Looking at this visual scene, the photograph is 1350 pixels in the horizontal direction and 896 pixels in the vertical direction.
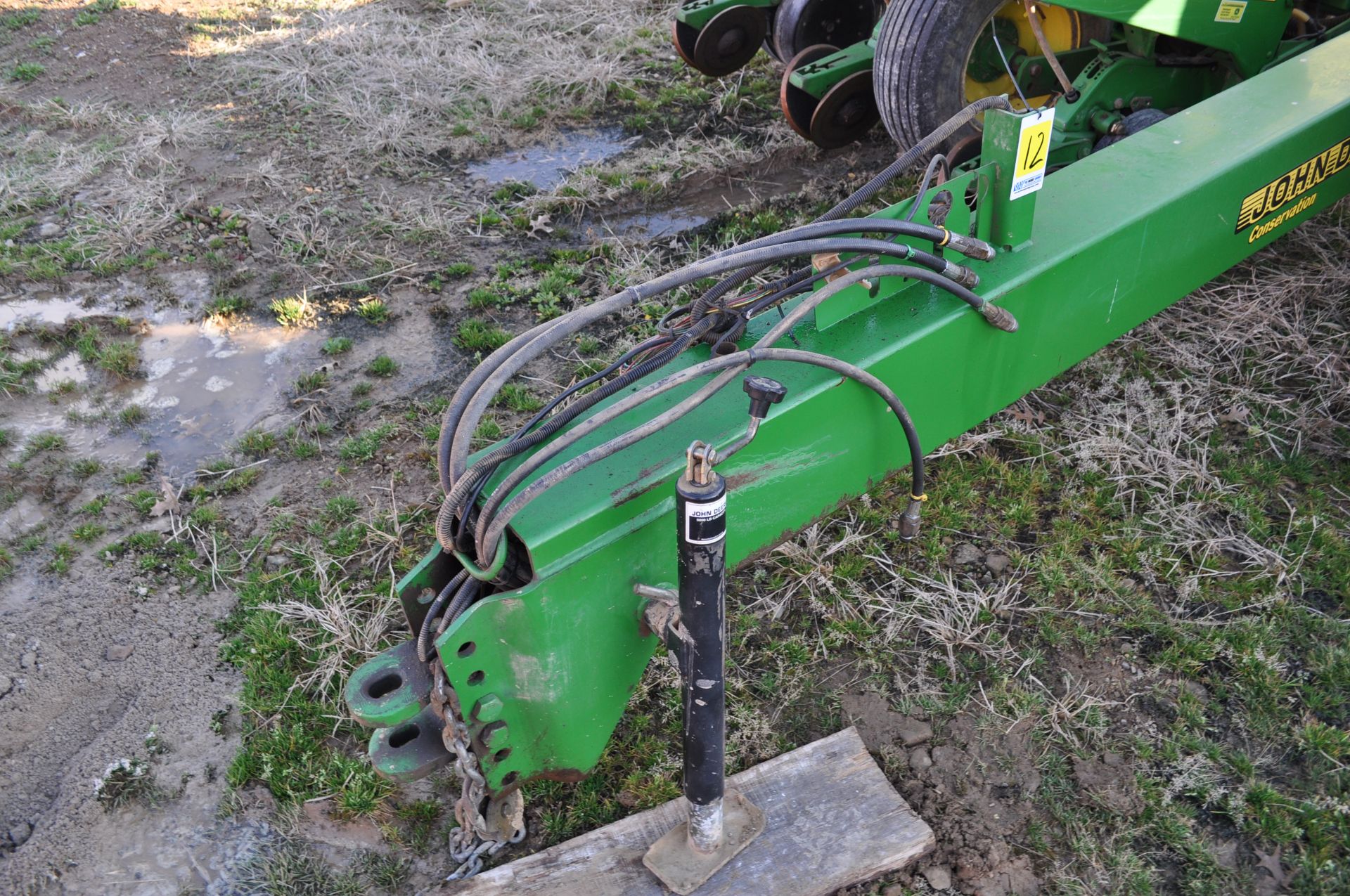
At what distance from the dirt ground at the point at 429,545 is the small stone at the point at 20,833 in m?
0.01

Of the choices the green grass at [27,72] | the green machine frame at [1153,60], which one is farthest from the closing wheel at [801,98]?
the green grass at [27,72]

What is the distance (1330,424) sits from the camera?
331cm

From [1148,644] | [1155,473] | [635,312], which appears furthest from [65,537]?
[1155,473]

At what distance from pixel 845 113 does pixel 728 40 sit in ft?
2.90

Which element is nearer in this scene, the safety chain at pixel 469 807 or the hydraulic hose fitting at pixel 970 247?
the safety chain at pixel 469 807

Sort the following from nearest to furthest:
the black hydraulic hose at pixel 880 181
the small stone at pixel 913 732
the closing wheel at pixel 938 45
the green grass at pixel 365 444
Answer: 1. the black hydraulic hose at pixel 880 181
2. the small stone at pixel 913 732
3. the green grass at pixel 365 444
4. the closing wheel at pixel 938 45

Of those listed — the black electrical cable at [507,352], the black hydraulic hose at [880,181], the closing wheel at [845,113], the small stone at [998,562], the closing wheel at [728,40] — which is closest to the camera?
the black electrical cable at [507,352]

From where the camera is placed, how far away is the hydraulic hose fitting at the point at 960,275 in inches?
80.2

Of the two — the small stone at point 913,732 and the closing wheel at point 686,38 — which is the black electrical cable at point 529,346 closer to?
the small stone at point 913,732

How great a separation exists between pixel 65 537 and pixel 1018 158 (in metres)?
3.32

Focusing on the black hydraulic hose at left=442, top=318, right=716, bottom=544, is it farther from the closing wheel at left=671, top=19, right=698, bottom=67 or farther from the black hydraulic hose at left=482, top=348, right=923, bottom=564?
the closing wheel at left=671, top=19, right=698, bottom=67

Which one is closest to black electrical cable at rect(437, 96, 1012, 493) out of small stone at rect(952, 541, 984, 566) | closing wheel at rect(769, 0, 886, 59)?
small stone at rect(952, 541, 984, 566)

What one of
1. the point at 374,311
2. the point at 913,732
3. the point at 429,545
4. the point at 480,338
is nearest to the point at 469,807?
the point at 913,732

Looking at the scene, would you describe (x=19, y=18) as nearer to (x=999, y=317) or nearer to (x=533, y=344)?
(x=533, y=344)
